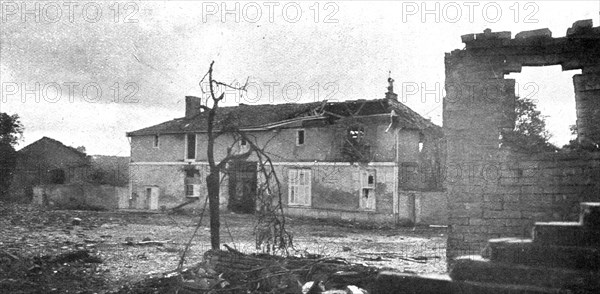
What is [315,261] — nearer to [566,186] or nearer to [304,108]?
[566,186]

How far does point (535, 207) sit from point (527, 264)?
2.53 m

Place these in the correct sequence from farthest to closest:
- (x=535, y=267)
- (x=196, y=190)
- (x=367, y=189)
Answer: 1. (x=196, y=190)
2. (x=367, y=189)
3. (x=535, y=267)

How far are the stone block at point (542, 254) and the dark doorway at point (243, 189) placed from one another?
21195 mm

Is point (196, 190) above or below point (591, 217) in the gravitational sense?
below

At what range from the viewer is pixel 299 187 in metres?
23.8

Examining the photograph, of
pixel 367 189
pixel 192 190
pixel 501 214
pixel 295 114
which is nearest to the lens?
pixel 501 214

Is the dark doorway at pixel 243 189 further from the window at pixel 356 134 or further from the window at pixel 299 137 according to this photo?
the window at pixel 356 134

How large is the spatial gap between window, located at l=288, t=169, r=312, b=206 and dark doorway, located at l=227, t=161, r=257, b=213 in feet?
9.01

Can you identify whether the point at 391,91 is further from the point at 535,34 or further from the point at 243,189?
the point at 535,34

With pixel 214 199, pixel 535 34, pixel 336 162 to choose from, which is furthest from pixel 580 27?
pixel 336 162

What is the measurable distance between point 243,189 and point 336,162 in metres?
6.43

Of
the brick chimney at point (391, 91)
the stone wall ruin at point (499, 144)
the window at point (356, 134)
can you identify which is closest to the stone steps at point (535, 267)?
the stone wall ruin at point (499, 144)

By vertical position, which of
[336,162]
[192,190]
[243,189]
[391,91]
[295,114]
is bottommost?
[192,190]

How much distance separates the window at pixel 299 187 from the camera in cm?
2356
